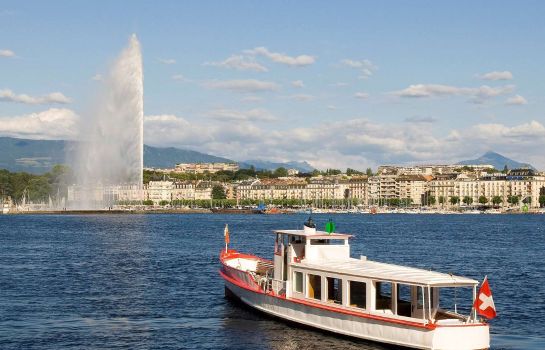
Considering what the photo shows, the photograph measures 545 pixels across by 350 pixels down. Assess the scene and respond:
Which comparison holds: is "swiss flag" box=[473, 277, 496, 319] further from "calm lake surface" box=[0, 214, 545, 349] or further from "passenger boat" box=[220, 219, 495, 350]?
"calm lake surface" box=[0, 214, 545, 349]

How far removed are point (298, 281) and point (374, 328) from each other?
4531mm

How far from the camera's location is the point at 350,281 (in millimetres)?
26203

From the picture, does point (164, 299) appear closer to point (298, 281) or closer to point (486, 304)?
point (298, 281)

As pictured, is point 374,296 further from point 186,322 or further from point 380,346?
point 186,322

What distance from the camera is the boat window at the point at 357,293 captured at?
26.4m

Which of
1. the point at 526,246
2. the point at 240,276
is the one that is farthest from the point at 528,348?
the point at 526,246

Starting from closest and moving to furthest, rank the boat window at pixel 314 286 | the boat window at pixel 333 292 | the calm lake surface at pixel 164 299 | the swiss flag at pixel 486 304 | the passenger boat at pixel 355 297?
the swiss flag at pixel 486 304 → the passenger boat at pixel 355 297 → the calm lake surface at pixel 164 299 → the boat window at pixel 333 292 → the boat window at pixel 314 286

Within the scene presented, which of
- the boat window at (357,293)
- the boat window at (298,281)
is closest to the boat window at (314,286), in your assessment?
the boat window at (298,281)

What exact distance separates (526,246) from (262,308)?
4541cm

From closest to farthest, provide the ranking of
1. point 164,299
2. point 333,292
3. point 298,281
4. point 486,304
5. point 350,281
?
point 486,304, point 350,281, point 333,292, point 298,281, point 164,299

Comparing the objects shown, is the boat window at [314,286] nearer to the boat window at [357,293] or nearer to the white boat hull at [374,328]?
the white boat hull at [374,328]

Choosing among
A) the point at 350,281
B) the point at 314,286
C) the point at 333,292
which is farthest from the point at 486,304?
the point at 314,286

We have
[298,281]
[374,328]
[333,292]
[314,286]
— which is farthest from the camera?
[298,281]

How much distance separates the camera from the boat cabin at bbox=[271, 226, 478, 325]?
24.1 metres
